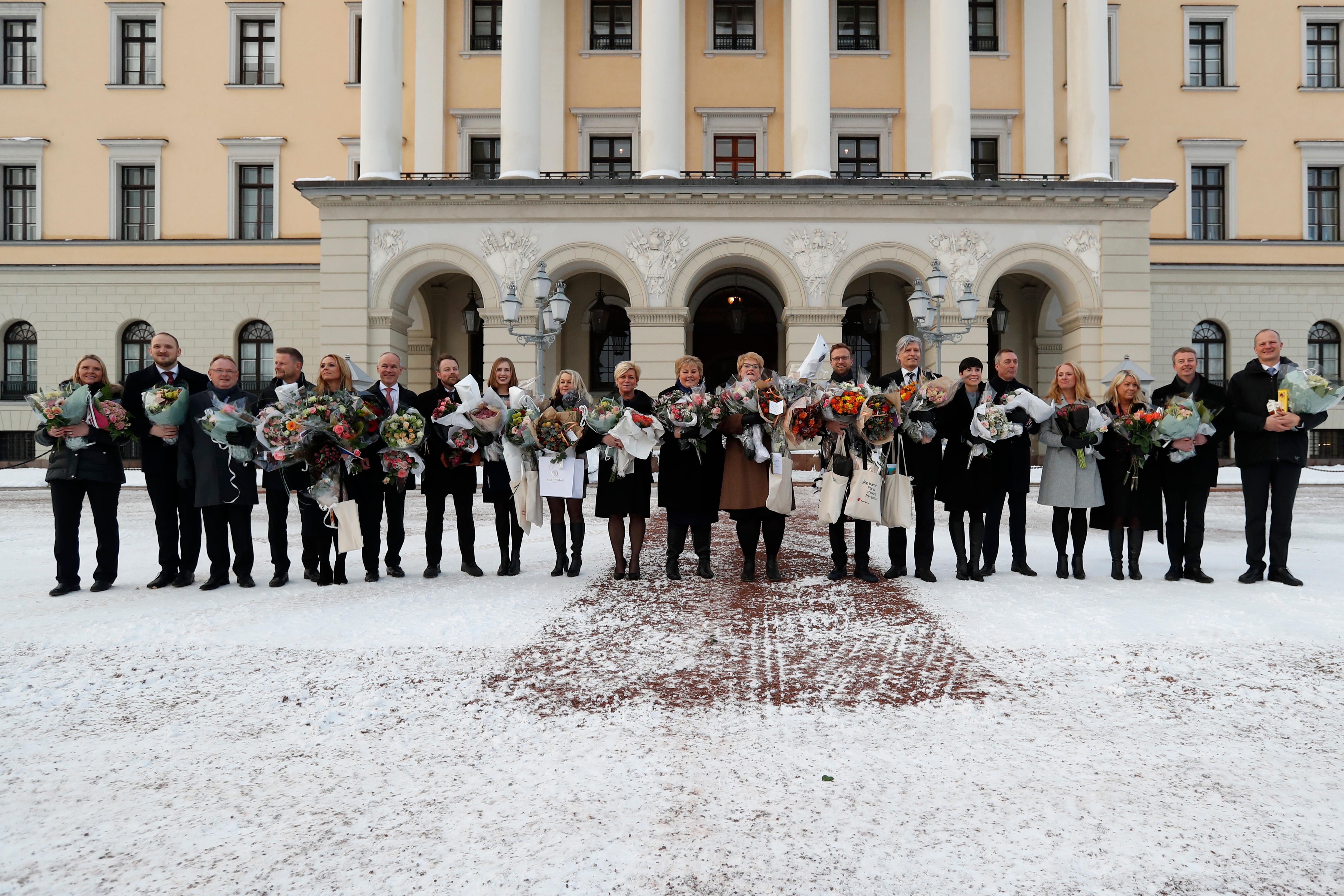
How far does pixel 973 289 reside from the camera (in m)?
22.0

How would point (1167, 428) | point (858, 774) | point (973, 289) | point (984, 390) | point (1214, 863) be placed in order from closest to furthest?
1. point (1214, 863)
2. point (858, 774)
3. point (1167, 428)
4. point (984, 390)
5. point (973, 289)

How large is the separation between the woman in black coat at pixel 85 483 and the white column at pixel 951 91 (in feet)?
69.3

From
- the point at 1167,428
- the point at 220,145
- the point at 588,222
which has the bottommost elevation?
the point at 1167,428

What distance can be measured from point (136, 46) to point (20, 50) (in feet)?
14.0

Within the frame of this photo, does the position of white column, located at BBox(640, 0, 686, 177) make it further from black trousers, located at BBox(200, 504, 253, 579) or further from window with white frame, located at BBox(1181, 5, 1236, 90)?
window with white frame, located at BBox(1181, 5, 1236, 90)

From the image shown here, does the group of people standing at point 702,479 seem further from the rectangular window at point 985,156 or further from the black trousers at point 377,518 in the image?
the rectangular window at point 985,156

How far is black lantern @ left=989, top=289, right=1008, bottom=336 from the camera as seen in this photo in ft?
78.1

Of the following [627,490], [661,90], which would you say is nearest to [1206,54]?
[661,90]

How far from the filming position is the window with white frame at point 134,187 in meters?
28.2

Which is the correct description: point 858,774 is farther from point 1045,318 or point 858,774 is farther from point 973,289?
point 1045,318

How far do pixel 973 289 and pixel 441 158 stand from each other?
58.1 feet

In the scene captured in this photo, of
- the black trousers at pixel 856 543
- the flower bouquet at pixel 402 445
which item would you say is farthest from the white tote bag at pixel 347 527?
the black trousers at pixel 856 543

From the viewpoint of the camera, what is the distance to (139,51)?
28625 millimetres

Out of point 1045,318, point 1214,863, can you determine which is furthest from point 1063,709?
point 1045,318
